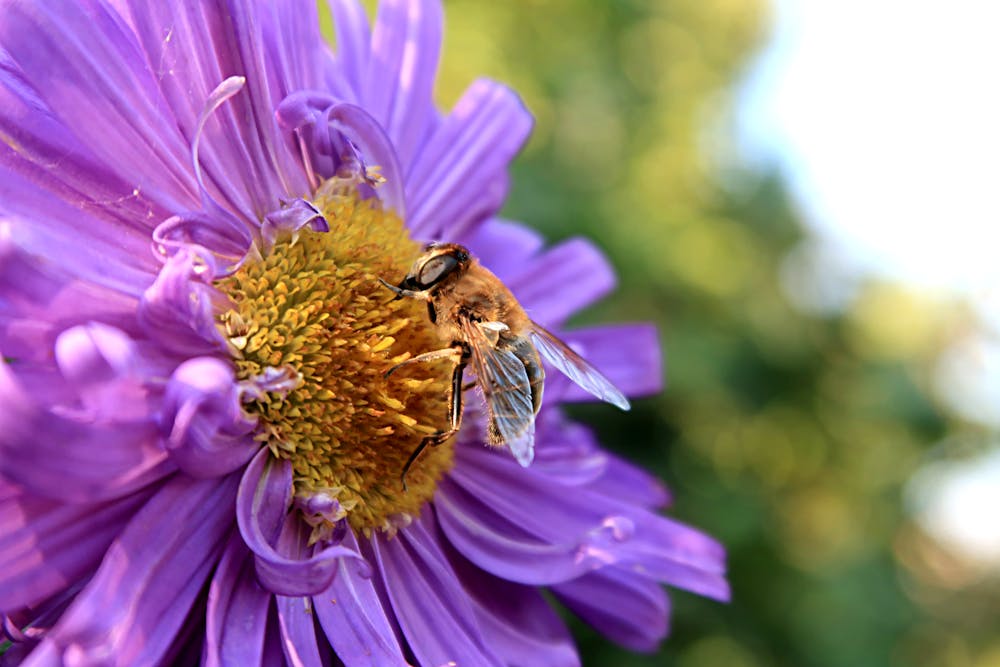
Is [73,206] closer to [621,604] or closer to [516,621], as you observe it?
[516,621]

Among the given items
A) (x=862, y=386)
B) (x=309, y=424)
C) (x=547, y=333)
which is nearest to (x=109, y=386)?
(x=309, y=424)

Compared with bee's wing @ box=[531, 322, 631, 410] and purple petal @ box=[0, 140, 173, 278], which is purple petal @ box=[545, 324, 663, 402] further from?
purple petal @ box=[0, 140, 173, 278]

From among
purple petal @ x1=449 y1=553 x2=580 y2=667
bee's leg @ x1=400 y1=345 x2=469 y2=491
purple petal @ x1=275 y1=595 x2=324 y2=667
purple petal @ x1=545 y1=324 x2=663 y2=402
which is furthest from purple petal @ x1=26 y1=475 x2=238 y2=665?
purple petal @ x1=545 y1=324 x2=663 y2=402

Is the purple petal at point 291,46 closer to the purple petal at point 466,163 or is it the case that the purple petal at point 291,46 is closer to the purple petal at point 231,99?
the purple petal at point 231,99

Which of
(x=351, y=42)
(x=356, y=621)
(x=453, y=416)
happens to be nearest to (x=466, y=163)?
(x=351, y=42)

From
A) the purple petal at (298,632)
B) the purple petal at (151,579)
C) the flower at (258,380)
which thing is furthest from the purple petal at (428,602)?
the purple petal at (151,579)
